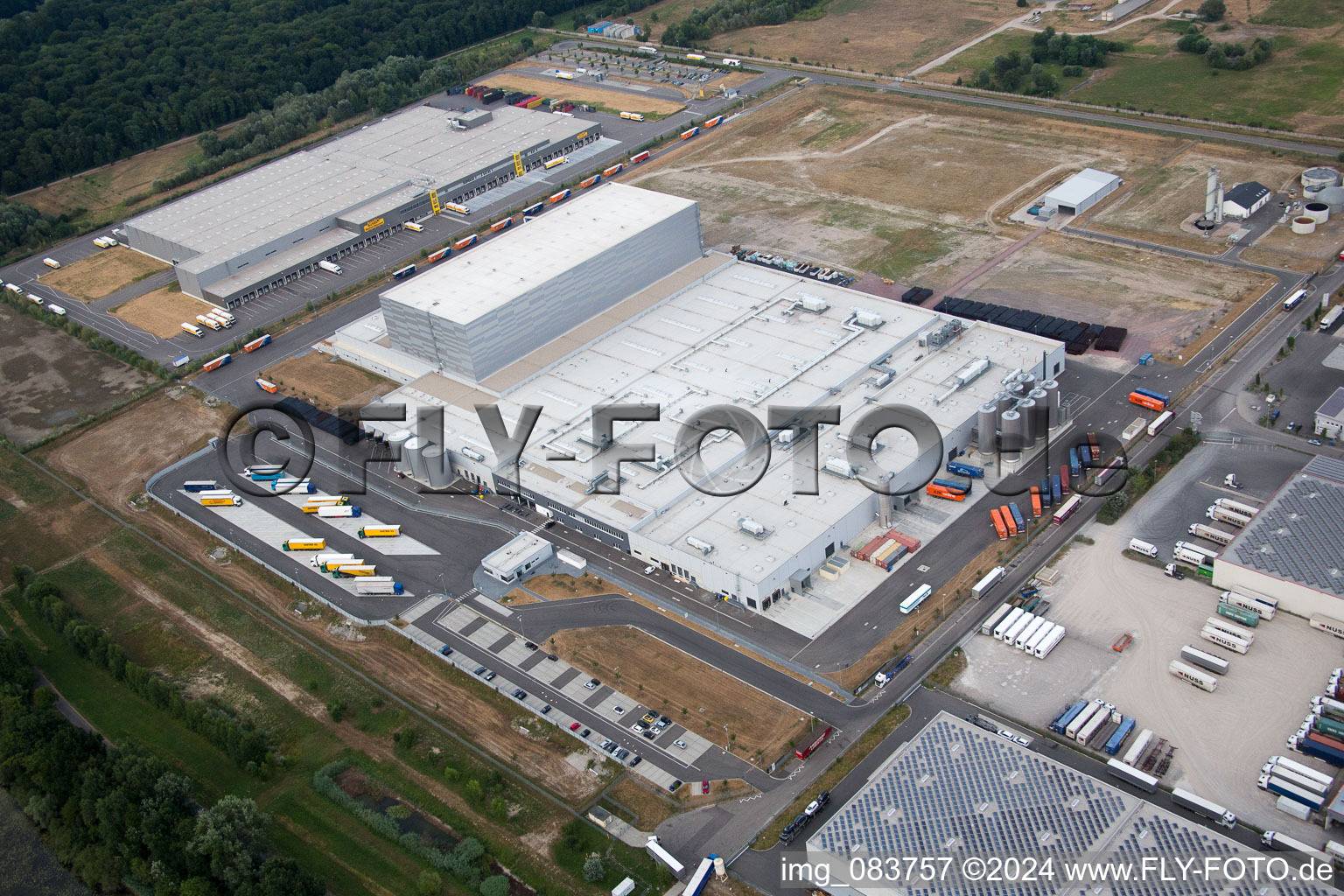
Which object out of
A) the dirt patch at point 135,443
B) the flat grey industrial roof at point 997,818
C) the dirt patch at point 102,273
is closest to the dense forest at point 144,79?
the dirt patch at point 102,273

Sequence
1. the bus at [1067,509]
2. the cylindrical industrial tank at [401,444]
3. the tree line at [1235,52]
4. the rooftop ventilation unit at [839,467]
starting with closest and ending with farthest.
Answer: the bus at [1067,509], the rooftop ventilation unit at [839,467], the cylindrical industrial tank at [401,444], the tree line at [1235,52]

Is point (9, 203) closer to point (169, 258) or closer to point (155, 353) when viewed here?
point (169, 258)

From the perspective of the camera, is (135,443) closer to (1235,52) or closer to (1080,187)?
(1080,187)

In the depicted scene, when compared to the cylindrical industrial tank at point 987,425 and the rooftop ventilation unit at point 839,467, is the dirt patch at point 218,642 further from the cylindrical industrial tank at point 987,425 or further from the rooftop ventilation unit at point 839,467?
the cylindrical industrial tank at point 987,425

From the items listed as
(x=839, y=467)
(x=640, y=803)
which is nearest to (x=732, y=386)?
(x=839, y=467)

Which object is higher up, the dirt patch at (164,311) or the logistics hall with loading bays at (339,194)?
the logistics hall with loading bays at (339,194)

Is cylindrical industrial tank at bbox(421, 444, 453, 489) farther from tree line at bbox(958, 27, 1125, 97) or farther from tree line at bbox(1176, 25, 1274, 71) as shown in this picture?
tree line at bbox(1176, 25, 1274, 71)
